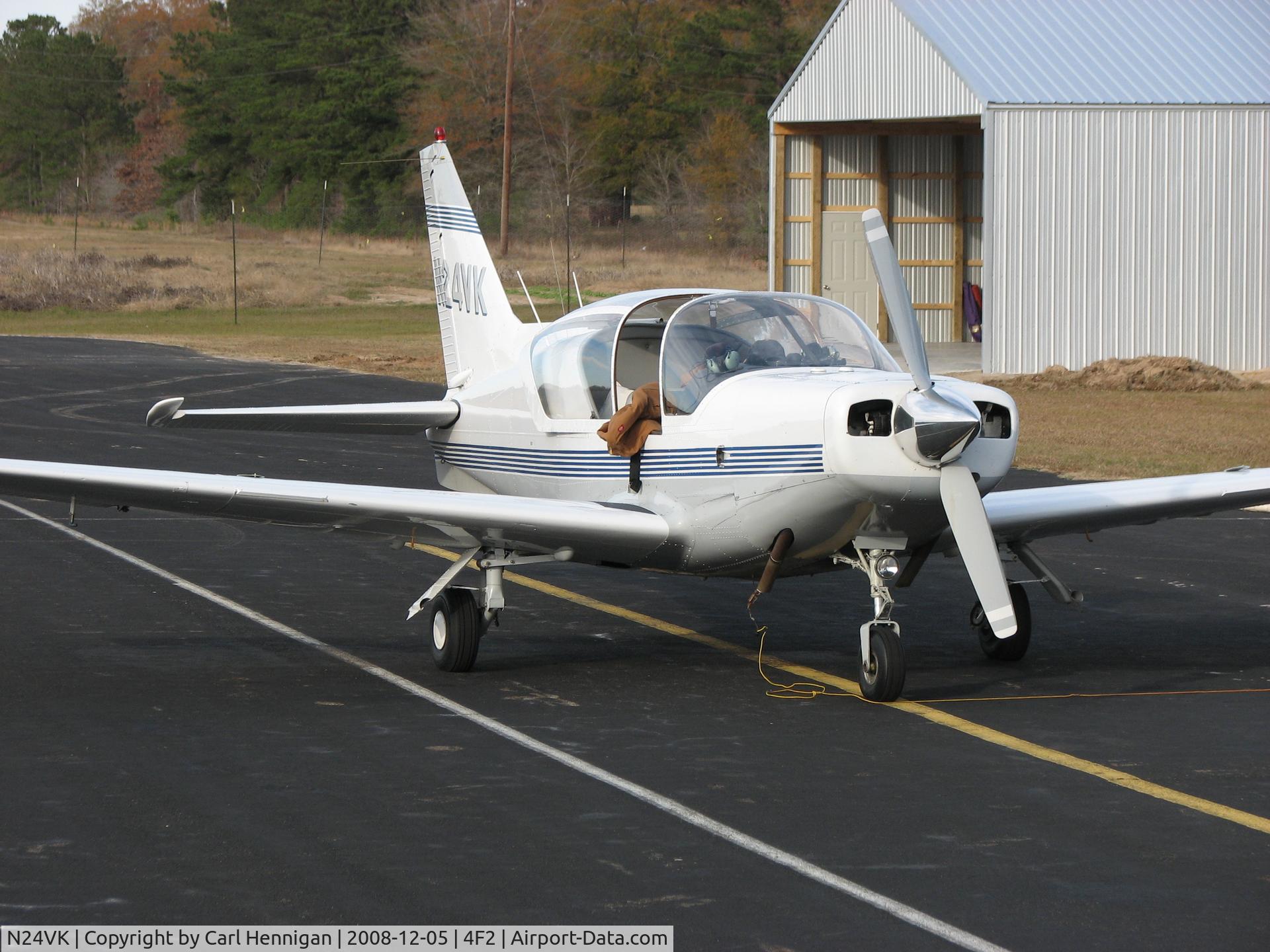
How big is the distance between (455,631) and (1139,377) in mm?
20218

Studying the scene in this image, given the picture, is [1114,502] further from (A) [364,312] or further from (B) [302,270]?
(B) [302,270]

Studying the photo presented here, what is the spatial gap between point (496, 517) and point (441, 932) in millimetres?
3611

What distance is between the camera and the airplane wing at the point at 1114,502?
9414mm

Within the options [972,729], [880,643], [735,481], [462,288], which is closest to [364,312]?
[462,288]

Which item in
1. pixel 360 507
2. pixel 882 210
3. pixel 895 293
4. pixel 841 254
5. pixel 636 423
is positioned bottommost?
pixel 360 507

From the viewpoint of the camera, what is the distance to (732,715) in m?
8.17

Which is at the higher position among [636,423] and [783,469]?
[636,423]

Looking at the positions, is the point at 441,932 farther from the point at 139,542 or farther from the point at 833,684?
the point at 139,542

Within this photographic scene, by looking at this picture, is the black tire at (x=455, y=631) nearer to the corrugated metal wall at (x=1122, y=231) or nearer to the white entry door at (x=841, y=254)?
the corrugated metal wall at (x=1122, y=231)

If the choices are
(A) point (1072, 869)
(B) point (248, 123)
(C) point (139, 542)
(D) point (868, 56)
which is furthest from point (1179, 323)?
(B) point (248, 123)

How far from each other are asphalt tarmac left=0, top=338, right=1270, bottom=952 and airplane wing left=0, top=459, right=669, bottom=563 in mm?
800

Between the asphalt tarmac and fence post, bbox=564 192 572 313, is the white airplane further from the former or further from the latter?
fence post, bbox=564 192 572 313

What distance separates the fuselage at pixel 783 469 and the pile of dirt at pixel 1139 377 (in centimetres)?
1875

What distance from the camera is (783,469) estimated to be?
8336 mm
